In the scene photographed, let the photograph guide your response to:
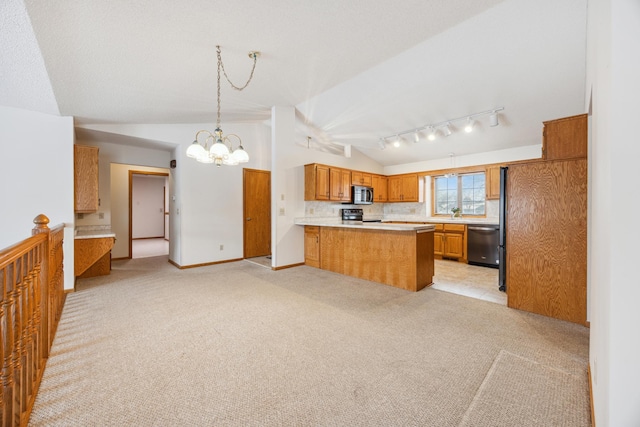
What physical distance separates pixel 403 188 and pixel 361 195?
1.32 m

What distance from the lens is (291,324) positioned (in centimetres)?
251

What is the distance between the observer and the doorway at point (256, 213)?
5750mm

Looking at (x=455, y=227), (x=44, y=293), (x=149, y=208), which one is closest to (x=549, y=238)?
(x=455, y=227)

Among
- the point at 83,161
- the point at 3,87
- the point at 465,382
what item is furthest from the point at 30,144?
the point at 465,382

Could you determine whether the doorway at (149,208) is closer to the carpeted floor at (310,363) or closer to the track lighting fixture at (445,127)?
the carpeted floor at (310,363)

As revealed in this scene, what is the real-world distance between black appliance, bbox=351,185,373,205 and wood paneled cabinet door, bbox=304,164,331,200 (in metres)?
1.00

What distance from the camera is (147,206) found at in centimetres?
980

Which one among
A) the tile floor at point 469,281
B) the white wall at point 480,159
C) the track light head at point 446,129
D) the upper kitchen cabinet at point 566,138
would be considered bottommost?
the tile floor at point 469,281

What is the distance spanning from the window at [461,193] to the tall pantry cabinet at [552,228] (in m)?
3.36

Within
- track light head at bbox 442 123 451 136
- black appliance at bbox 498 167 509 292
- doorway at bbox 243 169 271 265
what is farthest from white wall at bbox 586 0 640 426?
doorway at bbox 243 169 271 265

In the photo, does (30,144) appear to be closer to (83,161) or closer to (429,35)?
(83,161)

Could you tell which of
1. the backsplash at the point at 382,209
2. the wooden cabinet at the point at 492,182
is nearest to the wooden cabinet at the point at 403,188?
the backsplash at the point at 382,209

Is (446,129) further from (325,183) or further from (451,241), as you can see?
(325,183)

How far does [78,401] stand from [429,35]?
406 cm
